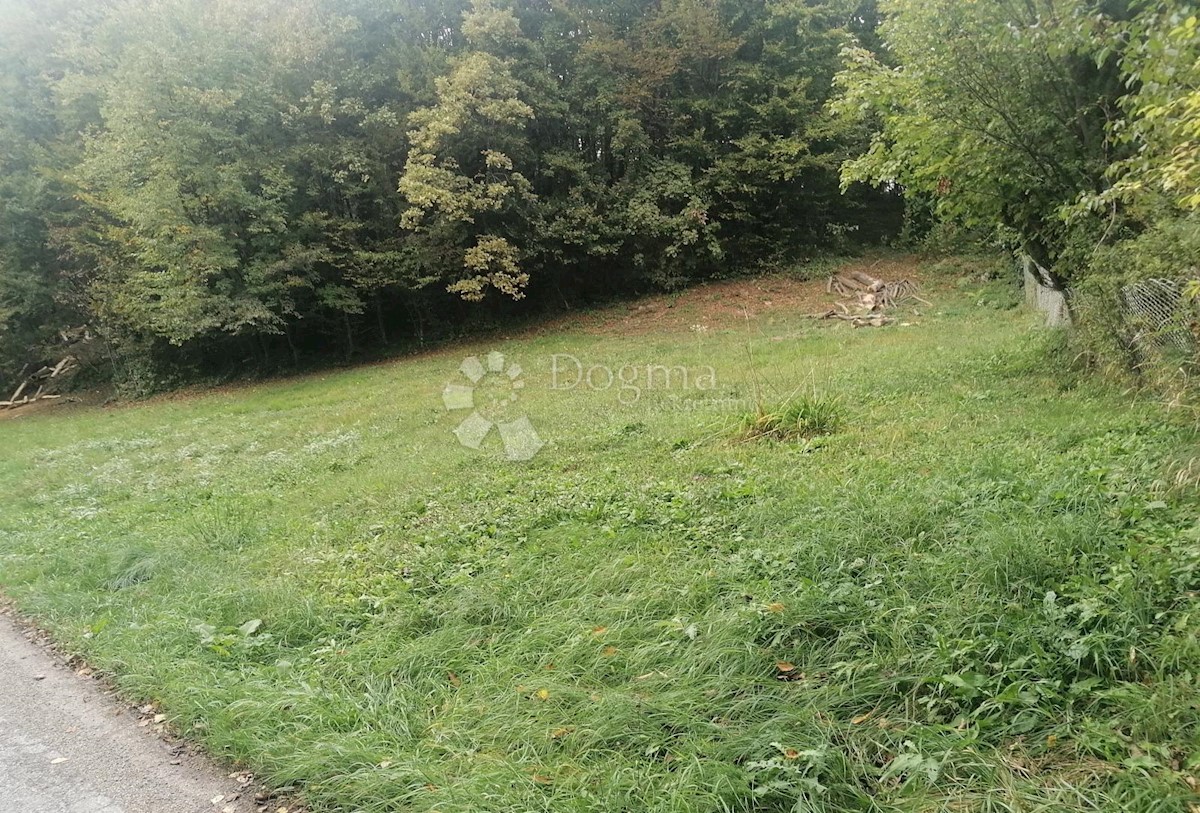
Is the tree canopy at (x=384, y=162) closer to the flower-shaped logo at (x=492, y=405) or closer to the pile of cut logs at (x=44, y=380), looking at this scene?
the pile of cut logs at (x=44, y=380)

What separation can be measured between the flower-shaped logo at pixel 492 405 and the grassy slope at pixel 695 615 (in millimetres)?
722

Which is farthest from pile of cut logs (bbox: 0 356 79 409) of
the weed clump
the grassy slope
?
the weed clump

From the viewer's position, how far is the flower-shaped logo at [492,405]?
25.2 feet

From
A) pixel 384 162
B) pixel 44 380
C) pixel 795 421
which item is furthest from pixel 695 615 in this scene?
pixel 44 380

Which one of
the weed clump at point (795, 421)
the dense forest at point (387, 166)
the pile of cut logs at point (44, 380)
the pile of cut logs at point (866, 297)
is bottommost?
the weed clump at point (795, 421)

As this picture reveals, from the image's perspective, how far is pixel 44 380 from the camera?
23.2 meters

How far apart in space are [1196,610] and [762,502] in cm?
228

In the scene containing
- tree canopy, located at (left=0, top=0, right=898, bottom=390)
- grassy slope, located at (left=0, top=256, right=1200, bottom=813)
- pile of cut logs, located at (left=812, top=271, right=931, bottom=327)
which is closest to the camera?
grassy slope, located at (left=0, top=256, right=1200, bottom=813)

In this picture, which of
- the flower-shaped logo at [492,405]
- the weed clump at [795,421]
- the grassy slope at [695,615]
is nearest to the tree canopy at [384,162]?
the flower-shaped logo at [492,405]

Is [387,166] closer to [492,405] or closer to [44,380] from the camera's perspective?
[492,405]

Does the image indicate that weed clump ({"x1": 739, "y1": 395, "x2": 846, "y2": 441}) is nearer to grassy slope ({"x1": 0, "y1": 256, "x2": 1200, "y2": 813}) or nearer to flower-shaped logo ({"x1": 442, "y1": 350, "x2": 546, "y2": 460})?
grassy slope ({"x1": 0, "y1": 256, "x2": 1200, "y2": 813})

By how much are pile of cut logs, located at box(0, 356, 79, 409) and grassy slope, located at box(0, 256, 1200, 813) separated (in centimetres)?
1962

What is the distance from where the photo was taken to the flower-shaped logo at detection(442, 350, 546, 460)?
7676mm

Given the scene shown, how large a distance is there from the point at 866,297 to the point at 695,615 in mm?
16198
